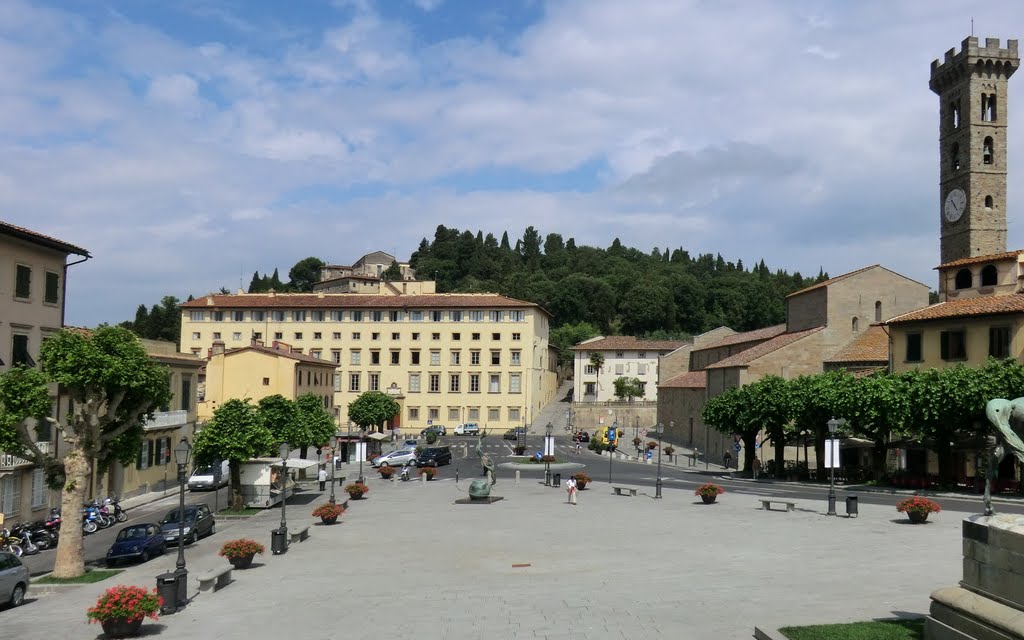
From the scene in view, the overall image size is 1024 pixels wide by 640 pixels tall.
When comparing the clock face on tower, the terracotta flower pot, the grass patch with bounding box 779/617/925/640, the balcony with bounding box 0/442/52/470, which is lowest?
the terracotta flower pot

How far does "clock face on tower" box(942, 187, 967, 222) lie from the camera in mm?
81500

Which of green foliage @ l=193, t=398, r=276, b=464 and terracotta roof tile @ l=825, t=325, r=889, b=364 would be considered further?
terracotta roof tile @ l=825, t=325, r=889, b=364

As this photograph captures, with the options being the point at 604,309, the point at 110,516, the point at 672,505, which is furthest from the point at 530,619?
the point at 604,309

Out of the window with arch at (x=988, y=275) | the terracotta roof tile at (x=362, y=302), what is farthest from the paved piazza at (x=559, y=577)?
the terracotta roof tile at (x=362, y=302)

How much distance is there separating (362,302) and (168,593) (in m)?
88.0

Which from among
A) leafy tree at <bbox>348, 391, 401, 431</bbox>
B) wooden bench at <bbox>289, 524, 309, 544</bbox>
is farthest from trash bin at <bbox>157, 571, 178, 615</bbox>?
leafy tree at <bbox>348, 391, 401, 431</bbox>

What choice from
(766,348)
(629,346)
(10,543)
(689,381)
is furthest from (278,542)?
(629,346)

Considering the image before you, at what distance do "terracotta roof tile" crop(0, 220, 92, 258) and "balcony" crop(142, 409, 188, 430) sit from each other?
11.5 metres

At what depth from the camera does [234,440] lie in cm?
3844

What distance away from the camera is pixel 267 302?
10650cm

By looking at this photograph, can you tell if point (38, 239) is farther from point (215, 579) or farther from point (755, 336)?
point (755, 336)

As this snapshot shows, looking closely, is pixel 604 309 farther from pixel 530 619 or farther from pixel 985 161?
pixel 530 619

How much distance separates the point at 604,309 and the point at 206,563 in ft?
452

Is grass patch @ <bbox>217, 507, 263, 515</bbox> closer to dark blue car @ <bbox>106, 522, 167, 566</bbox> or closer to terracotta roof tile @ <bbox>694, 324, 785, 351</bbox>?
dark blue car @ <bbox>106, 522, 167, 566</bbox>
